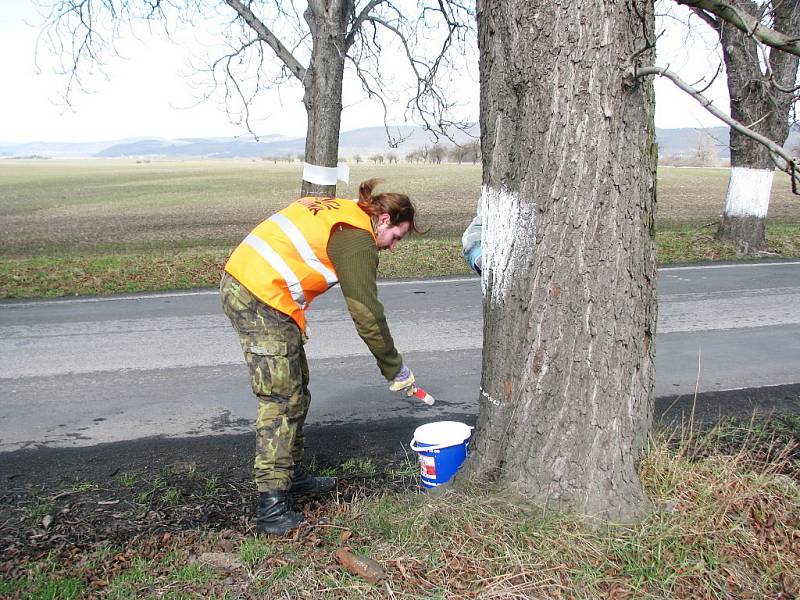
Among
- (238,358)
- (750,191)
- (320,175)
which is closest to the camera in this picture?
(238,358)

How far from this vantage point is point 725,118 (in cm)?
286

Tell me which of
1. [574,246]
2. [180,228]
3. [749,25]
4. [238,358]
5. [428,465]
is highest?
[749,25]

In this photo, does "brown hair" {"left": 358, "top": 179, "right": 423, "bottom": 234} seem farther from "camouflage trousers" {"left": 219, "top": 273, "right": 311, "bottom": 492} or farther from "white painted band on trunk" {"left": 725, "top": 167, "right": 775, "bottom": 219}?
"white painted band on trunk" {"left": 725, "top": 167, "right": 775, "bottom": 219}

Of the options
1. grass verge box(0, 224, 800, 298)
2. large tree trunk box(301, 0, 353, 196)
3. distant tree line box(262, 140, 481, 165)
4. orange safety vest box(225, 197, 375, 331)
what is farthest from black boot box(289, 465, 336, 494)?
large tree trunk box(301, 0, 353, 196)

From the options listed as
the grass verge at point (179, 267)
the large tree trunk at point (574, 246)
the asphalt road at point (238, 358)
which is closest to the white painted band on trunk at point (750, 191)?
Answer: the grass verge at point (179, 267)

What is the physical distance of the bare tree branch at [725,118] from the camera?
2.81 metres

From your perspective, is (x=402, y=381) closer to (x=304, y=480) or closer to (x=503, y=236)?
(x=304, y=480)

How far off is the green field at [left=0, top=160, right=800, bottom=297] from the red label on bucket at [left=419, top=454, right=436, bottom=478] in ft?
24.0

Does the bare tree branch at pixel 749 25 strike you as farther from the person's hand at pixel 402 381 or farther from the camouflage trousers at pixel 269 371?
the camouflage trousers at pixel 269 371

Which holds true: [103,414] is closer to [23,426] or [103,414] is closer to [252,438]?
[23,426]

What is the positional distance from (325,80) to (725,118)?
31.1 ft

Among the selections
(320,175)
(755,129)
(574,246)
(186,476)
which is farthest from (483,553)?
(755,129)

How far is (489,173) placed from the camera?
3.34m

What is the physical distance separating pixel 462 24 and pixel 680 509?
11.9 meters
